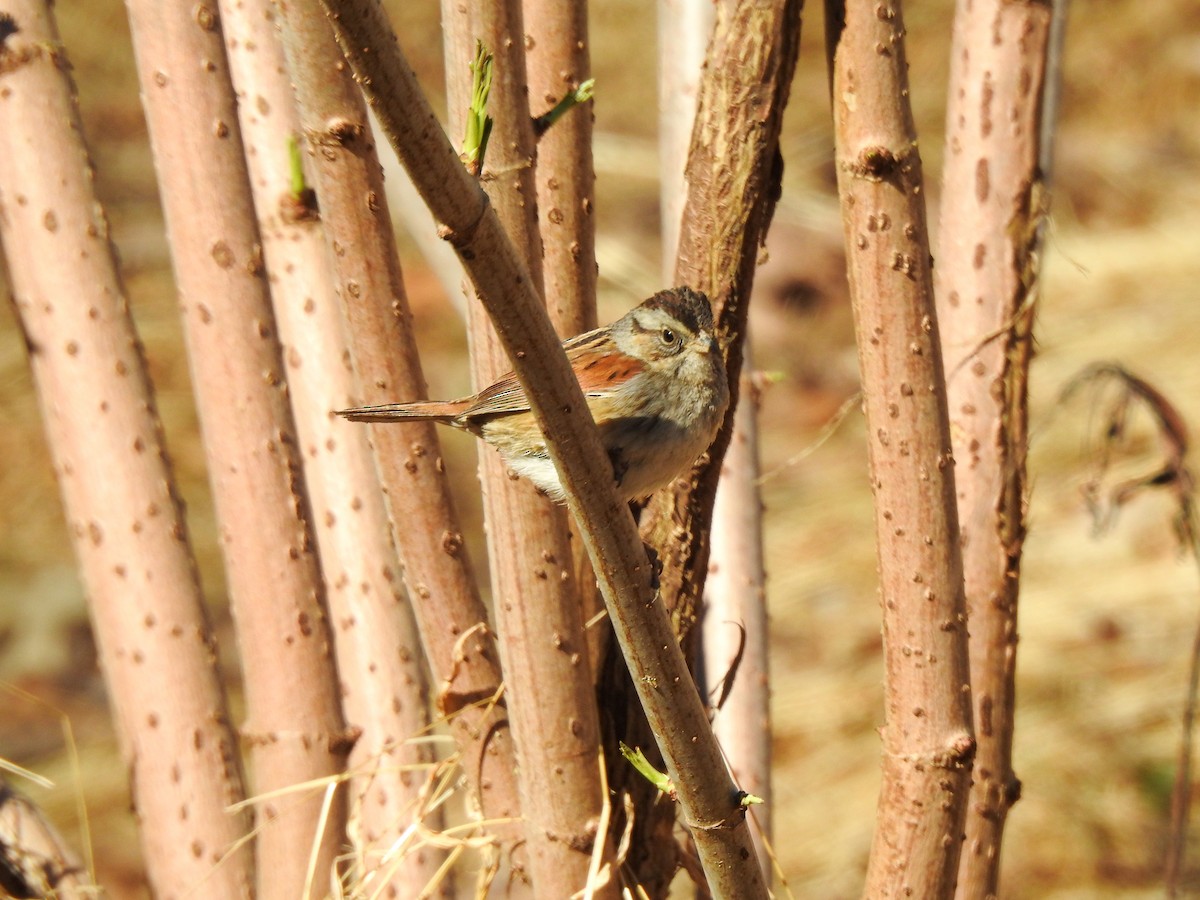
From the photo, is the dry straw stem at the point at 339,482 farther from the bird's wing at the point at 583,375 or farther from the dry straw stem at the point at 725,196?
the dry straw stem at the point at 725,196

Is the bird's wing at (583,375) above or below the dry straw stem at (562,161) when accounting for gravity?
below

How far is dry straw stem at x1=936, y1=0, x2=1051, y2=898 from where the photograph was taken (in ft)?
7.27

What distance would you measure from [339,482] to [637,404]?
0.58m

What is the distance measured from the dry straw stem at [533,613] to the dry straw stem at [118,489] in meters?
0.65

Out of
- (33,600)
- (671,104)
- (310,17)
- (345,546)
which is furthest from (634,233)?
(310,17)

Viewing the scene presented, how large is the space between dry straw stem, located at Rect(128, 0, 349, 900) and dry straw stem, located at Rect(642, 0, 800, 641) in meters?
0.63

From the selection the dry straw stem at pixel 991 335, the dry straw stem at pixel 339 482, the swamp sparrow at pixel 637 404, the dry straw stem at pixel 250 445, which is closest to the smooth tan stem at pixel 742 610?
the swamp sparrow at pixel 637 404

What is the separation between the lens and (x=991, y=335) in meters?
2.28

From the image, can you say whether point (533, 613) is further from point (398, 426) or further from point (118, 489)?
point (118, 489)

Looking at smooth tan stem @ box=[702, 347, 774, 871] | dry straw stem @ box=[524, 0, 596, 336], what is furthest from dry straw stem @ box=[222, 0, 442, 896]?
smooth tan stem @ box=[702, 347, 774, 871]

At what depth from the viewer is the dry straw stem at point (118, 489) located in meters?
2.25

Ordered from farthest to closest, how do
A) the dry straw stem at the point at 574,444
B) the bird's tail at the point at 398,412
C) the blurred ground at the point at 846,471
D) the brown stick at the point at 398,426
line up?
the blurred ground at the point at 846,471
the bird's tail at the point at 398,412
the brown stick at the point at 398,426
the dry straw stem at the point at 574,444

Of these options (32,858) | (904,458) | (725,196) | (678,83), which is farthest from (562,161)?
(32,858)

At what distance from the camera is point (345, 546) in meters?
2.44
